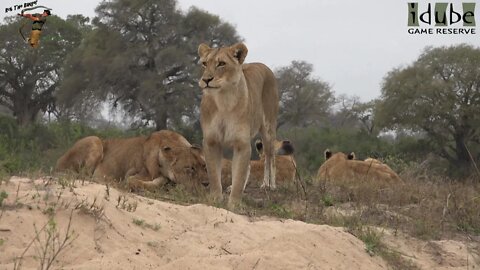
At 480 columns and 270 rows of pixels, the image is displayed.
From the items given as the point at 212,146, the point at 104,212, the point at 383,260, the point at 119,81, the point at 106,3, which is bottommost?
the point at 383,260

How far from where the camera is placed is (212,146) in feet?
22.3

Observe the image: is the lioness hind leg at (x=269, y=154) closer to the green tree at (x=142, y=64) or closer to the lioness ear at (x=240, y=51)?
the lioness ear at (x=240, y=51)

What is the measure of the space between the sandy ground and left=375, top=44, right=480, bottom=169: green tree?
79.6 feet

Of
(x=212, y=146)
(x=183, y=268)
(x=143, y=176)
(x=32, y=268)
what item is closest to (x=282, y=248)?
(x=183, y=268)

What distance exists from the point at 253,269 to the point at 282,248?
0.49m

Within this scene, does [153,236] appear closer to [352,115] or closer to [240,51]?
[240,51]

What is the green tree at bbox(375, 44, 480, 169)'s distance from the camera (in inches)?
1137

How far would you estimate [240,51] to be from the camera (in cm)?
692

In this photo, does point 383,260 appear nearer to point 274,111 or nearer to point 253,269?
point 253,269

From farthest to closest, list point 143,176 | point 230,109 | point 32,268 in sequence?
point 143,176
point 230,109
point 32,268

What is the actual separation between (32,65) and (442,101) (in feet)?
63.4

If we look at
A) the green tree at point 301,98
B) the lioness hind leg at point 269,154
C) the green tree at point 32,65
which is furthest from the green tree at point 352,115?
the lioness hind leg at point 269,154

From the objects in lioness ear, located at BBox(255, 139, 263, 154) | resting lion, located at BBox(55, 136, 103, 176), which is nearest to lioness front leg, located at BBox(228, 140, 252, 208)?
resting lion, located at BBox(55, 136, 103, 176)

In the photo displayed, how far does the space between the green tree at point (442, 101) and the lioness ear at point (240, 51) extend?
2279cm
